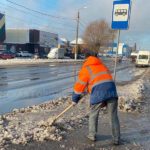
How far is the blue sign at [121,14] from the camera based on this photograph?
1210 cm

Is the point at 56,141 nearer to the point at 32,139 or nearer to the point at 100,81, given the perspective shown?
the point at 32,139

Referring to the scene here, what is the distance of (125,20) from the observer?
12.1 m

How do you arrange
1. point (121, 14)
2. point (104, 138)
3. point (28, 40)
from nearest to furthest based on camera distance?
point (104, 138) → point (121, 14) → point (28, 40)

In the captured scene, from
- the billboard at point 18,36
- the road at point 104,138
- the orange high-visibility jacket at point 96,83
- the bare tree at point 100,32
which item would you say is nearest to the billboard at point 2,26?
the billboard at point 18,36

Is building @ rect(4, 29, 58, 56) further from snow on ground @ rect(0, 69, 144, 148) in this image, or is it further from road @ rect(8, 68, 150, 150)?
road @ rect(8, 68, 150, 150)

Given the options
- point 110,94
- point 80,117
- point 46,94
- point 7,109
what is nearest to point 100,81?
point 110,94

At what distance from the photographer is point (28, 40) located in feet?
297

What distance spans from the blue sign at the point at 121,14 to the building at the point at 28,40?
78.0m

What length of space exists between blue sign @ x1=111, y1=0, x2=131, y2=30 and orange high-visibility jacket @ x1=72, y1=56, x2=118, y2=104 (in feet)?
18.5

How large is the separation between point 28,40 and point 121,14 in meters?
79.3

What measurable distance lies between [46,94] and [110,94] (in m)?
9.34

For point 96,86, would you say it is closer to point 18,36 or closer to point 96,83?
point 96,83

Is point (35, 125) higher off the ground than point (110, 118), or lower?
lower

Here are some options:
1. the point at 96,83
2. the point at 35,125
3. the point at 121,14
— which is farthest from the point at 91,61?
the point at 121,14
